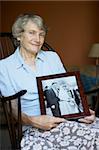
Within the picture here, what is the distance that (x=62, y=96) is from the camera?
5.40ft

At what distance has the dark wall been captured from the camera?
18.3ft

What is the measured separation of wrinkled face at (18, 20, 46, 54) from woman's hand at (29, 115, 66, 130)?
→ 413 mm

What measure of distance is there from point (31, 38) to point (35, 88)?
278 mm

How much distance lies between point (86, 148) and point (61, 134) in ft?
0.44

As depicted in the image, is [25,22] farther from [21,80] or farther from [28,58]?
[21,80]

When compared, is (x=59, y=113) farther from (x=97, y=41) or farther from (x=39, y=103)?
(x=97, y=41)

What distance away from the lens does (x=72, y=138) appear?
1.52 m

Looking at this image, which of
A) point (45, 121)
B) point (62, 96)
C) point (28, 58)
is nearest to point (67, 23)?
point (28, 58)

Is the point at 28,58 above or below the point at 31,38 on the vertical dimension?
below

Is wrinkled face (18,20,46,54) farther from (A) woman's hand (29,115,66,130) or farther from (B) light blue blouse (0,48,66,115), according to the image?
(A) woman's hand (29,115,66,130)

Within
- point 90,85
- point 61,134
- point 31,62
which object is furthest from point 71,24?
point 61,134

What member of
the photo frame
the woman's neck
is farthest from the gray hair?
the photo frame

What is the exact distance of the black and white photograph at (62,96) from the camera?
1613 mm

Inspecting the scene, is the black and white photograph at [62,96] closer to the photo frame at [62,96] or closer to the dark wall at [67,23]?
the photo frame at [62,96]
